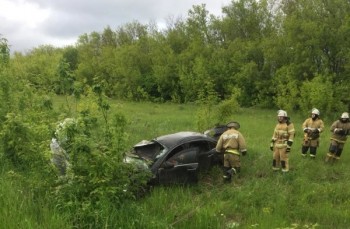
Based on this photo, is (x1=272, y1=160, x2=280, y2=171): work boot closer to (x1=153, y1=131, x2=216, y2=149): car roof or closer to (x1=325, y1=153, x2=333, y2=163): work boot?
(x1=325, y1=153, x2=333, y2=163): work boot

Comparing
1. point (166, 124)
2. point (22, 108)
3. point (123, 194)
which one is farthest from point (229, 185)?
point (166, 124)

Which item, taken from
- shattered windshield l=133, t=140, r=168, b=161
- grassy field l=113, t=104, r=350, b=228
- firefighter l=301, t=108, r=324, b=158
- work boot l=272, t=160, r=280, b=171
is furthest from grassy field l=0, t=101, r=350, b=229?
shattered windshield l=133, t=140, r=168, b=161

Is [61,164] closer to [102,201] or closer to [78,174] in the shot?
[78,174]

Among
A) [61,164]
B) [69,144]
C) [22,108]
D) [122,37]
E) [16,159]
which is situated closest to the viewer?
[69,144]

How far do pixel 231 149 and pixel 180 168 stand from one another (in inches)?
65.2

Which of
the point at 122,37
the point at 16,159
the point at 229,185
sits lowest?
the point at 229,185

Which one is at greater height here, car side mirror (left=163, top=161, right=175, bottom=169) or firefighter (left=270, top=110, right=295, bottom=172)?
firefighter (left=270, top=110, right=295, bottom=172)

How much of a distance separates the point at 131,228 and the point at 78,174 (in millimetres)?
1362

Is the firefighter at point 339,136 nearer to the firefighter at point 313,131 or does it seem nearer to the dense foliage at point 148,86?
the firefighter at point 313,131

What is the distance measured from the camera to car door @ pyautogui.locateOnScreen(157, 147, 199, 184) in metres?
10.0

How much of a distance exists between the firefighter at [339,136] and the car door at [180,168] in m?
4.81

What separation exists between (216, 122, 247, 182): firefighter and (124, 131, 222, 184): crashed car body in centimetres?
47

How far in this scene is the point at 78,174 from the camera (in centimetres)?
727

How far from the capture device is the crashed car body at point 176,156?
10.0 m
